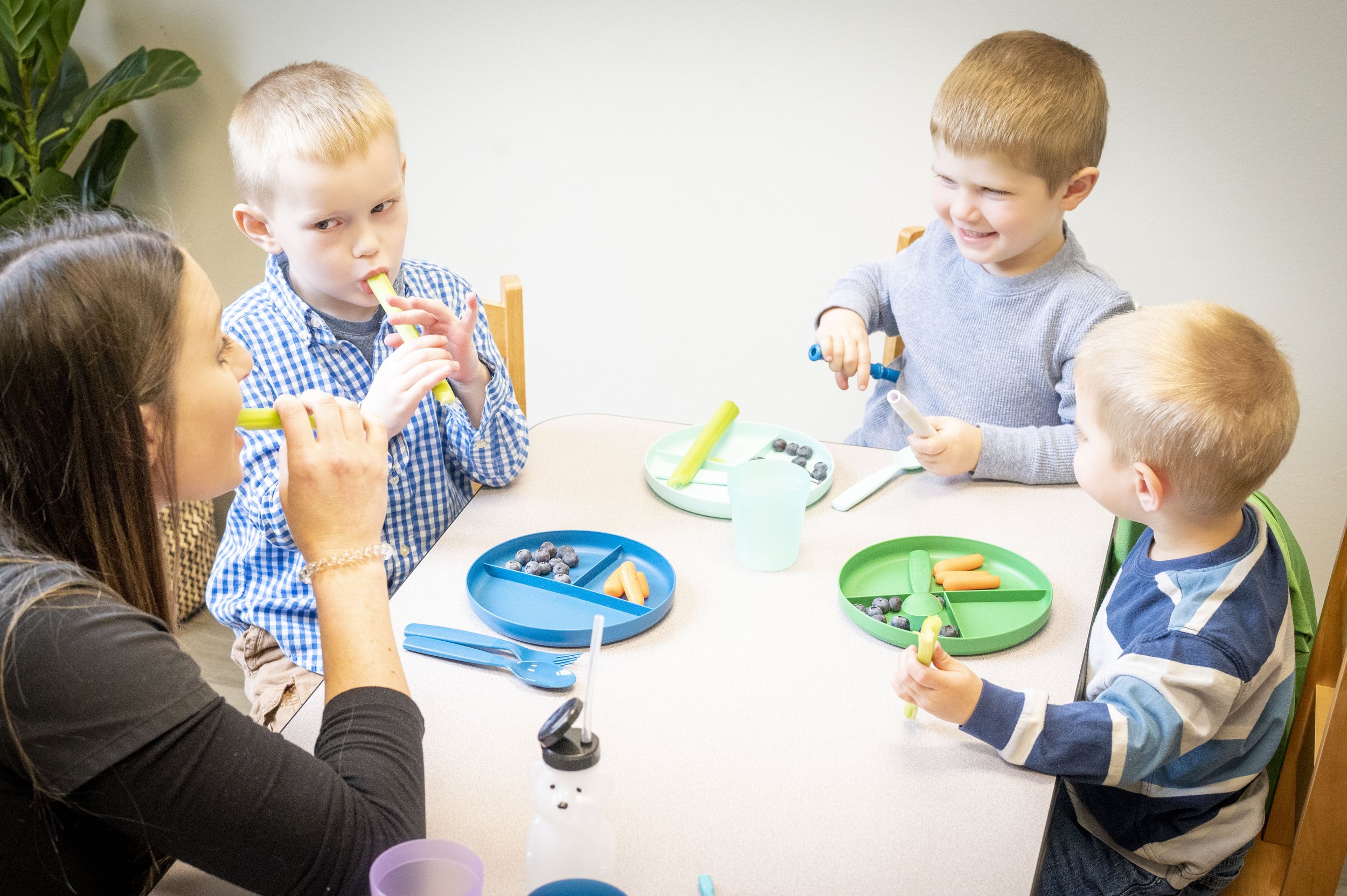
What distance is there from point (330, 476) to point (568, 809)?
1.40 feet

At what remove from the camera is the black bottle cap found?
695 millimetres

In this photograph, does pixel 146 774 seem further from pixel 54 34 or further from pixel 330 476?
pixel 54 34

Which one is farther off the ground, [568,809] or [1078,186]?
[1078,186]

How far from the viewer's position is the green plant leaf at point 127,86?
8.41ft

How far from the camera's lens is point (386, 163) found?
137 centimetres

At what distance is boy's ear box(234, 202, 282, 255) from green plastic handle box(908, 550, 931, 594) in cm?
93

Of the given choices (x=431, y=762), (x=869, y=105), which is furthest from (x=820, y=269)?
(x=431, y=762)

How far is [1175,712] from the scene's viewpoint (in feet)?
3.09

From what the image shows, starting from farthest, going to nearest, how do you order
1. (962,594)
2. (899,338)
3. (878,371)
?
(899,338) → (878,371) → (962,594)

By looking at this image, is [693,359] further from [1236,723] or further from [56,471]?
[56,471]

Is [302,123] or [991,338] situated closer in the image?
[302,123]

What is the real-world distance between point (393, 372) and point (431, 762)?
486mm

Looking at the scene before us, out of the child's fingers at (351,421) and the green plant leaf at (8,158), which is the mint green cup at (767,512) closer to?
the child's fingers at (351,421)

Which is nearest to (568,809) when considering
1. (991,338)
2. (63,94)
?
(991,338)
